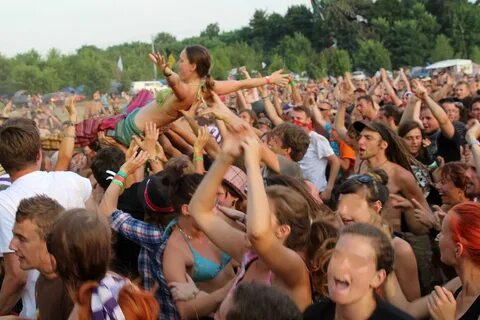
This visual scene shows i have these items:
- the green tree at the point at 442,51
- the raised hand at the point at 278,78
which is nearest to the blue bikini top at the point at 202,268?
the raised hand at the point at 278,78

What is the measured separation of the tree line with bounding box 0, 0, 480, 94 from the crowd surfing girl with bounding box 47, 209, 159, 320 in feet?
141

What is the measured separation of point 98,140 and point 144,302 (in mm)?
4445

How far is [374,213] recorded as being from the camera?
14.0 feet

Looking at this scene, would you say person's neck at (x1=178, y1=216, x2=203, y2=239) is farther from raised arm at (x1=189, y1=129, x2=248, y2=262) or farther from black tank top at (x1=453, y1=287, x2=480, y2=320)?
black tank top at (x1=453, y1=287, x2=480, y2=320)

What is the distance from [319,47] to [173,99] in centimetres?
7676

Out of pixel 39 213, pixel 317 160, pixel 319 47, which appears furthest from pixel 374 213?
pixel 319 47

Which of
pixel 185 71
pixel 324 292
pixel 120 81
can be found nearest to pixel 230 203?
pixel 324 292

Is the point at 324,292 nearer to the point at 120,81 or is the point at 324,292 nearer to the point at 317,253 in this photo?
the point at 317,253

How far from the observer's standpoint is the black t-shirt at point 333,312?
9.63 ft

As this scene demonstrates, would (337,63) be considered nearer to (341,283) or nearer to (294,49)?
(294,49)

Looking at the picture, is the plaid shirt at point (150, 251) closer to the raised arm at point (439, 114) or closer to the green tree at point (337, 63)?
the raised arm at point (439, 114)

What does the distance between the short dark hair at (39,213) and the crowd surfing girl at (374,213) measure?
1.62 meters

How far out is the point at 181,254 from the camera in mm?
3986

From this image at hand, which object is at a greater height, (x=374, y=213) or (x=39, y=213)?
(x=39, y=213)
